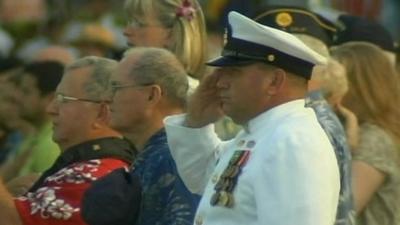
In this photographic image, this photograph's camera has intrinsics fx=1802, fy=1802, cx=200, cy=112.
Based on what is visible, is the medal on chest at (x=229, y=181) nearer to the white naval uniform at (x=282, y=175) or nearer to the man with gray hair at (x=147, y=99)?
the white naval uniform at (x=282, y=175)

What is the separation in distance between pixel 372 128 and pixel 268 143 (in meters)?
2.21

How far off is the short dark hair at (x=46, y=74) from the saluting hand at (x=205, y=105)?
3348mm

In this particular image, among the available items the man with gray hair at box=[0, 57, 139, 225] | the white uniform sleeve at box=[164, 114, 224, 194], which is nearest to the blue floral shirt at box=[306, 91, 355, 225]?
the white uniform sleeve at box=[164, 114, 224, 194]

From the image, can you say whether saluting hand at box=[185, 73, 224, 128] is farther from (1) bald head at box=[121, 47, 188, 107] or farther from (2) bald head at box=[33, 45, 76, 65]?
(2) bald head at box=[33, 45, 76, 65]

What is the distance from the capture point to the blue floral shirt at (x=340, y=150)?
261 inches

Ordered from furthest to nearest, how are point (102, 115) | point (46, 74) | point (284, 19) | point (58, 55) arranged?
point (58, 55), point (46, 74), point (284, 19), point (102, 115)


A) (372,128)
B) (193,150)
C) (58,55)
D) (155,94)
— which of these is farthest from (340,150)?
(58,55)

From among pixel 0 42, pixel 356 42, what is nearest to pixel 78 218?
pixel 356 42

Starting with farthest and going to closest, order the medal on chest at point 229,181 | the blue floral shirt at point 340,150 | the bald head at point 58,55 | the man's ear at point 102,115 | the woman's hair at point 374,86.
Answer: the bald head at point 58,55
the woman's hair at point 374,86
the man's ear at point 102,115
the blue floral shirt at point 340,150
the medal on chest at point 229,181

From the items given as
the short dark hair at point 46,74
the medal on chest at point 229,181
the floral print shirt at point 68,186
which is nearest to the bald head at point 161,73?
the floral print shirt at point 68,186

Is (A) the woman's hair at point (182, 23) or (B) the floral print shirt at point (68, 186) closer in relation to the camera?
(B) the floral print shirt at point (68, 186)

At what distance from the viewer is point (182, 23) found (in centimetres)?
819

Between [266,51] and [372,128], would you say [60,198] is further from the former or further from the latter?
[372,128]

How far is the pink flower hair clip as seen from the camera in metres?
8.23
